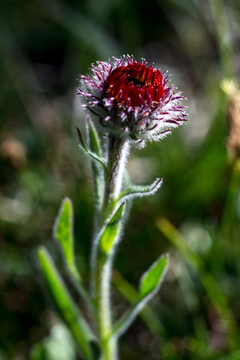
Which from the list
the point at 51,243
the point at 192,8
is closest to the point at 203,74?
the point at 192,8

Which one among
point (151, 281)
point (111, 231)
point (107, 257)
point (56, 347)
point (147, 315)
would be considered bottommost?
point (147, 315)

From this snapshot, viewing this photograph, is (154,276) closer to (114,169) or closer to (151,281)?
(151,281)

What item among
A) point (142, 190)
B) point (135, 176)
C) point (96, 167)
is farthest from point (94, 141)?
point (135, 176)

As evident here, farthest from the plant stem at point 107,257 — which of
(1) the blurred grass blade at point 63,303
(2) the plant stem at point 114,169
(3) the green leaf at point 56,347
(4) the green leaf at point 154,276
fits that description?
(3) the green leaf at point 56,347

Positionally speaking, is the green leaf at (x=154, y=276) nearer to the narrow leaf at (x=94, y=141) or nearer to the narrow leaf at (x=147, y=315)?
the narrow leaf at (x=147, y=315)

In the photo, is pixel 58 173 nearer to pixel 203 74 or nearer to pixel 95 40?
pixel 95 40

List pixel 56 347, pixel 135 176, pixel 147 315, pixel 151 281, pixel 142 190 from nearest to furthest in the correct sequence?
pixel 142 190, pixel 151 281, pixel 56 347, pixel 147 315, pixel 135 176
